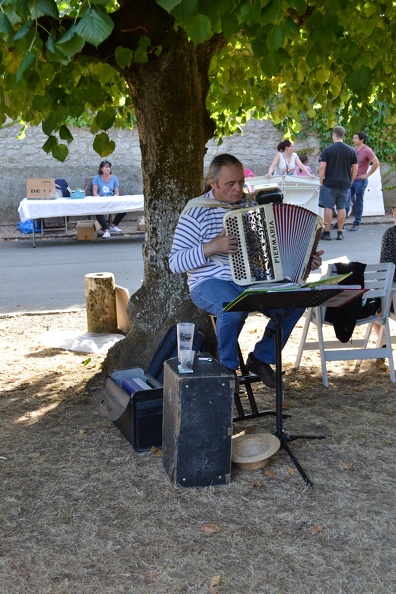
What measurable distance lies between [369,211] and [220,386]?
15.6 meters

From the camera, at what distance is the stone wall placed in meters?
18.7

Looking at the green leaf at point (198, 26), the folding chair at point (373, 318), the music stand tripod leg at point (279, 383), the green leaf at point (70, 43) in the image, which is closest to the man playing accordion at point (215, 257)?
the music stand tripod leg at point (279, 383)

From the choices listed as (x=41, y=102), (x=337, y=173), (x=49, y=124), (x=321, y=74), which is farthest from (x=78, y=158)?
(x=49, y=124)

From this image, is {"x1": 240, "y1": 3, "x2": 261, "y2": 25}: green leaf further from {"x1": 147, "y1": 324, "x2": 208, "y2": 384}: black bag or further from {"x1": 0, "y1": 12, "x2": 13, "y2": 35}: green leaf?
{"x1": 147, "y1": 324, "x2": 208, "y2": 384}: black bag

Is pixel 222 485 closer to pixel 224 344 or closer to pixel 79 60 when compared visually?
pixel 224 344

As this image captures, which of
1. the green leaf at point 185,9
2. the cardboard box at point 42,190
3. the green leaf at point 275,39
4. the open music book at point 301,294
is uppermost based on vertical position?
the green leaf at point 185,9

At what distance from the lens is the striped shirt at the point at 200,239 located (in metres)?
5.34

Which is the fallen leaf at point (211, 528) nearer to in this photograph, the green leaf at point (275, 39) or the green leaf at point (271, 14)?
the green leaf at point (275, 39)

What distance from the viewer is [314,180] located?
51.9 feet

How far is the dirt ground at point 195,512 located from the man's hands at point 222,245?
120cm

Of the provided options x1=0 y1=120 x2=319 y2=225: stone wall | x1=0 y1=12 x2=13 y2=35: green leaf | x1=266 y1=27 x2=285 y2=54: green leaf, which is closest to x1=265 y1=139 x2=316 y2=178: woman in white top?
x1=0 y1=120 x2=319 y2=225: stone wall

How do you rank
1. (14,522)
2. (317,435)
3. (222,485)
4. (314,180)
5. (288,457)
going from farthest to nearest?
(314,180)
(317,435)
(288,457)
(222,485)
(14,522)

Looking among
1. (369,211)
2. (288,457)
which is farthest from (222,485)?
(369,211)

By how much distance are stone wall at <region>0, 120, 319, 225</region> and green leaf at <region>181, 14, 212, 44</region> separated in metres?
14.7
